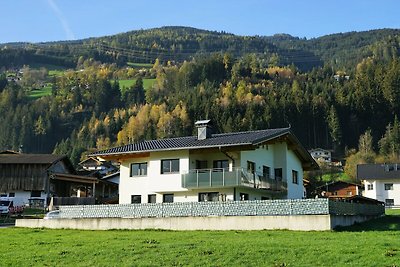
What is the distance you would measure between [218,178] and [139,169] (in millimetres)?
7081

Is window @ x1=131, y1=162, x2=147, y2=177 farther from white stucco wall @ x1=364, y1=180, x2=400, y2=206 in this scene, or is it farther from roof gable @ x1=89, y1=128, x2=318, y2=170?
white stucco wall @ x1=364, y1=180, x2=400, y2=206

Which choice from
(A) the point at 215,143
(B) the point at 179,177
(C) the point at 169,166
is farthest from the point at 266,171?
(C) the point at 169,166

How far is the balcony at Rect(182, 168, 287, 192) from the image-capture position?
124ft

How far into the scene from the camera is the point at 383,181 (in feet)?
269

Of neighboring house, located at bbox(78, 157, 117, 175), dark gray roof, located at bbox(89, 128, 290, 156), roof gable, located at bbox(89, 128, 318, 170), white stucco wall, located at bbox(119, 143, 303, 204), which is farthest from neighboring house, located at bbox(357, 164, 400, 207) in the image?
neighboring house, located at bbox(78, 157, 117, 175)

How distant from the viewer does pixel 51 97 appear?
649 feet

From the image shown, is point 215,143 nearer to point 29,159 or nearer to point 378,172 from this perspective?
point 29,159

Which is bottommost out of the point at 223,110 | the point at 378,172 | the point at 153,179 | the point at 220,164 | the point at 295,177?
the point at 153,179

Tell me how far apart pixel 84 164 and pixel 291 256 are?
102951mm

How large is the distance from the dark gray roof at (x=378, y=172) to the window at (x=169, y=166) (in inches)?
1947

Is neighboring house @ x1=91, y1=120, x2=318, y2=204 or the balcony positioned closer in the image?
the balcony

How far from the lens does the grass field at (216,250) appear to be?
1731cm

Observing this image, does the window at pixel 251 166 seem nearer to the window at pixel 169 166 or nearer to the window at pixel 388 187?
the window at pixel 169 166

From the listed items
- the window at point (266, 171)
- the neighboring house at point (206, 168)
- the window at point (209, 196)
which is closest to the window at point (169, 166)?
the neighboring house at point (206, 168)
